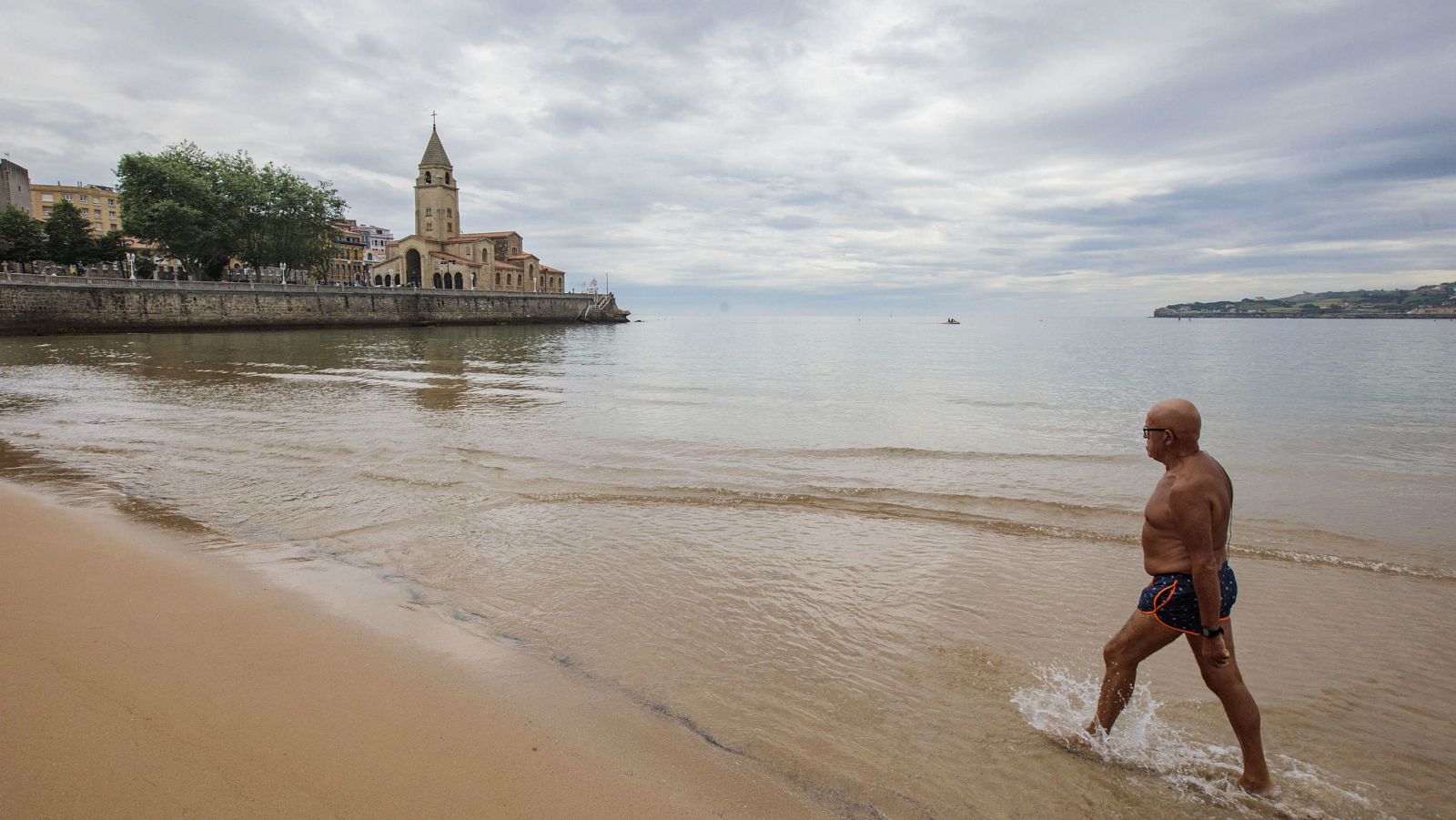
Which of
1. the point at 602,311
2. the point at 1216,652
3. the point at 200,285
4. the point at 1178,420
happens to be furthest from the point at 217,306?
the point at 1216,652

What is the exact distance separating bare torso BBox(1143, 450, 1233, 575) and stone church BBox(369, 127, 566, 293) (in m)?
81.7

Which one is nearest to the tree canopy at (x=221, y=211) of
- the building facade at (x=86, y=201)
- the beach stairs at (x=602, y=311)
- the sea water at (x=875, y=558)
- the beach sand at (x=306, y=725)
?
the beach stairs at (x=602, y=311)

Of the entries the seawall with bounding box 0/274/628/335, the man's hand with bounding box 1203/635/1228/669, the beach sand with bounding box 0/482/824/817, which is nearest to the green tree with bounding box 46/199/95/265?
the seawall with bounding box 0/274/628/335

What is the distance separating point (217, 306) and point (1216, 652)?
59715mm

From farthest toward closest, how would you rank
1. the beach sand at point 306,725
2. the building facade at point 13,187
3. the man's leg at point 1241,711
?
the building facade at point 13,187 → the man's leg at point 1241,711 → the beach sand at point 306,725

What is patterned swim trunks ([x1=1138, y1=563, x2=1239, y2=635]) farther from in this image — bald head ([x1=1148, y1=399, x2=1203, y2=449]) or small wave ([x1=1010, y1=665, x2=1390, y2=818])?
small wave ([x1=1010, y1=665, x2=1390, y2=818])

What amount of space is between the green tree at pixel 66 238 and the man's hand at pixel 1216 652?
72510mm

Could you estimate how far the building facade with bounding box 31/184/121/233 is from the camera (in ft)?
298

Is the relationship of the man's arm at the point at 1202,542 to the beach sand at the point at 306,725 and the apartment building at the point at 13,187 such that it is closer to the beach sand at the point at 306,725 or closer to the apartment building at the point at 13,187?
the beach sand at the point at 306,725

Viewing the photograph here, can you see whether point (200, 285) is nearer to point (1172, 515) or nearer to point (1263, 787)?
point (1172, 515)

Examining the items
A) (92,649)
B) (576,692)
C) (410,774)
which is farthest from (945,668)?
(92,649)

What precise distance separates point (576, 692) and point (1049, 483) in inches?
310

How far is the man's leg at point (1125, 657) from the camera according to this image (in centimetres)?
310

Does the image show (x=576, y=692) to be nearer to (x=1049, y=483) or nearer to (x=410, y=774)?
(x=410, y=774)
